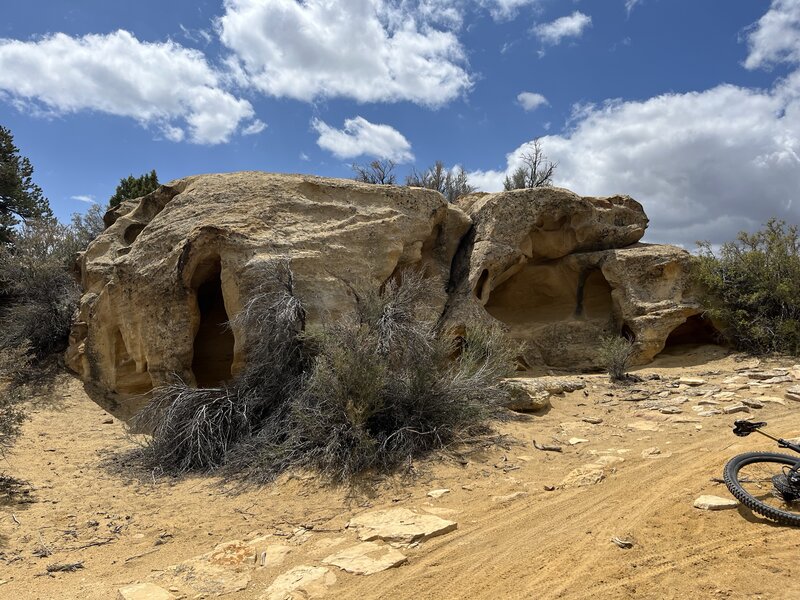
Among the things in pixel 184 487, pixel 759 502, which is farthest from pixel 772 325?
pixel 184 487

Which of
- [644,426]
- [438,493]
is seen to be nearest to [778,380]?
[644,426]

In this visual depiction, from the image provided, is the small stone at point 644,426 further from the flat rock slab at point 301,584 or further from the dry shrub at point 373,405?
the flat rock slab at point 301,584

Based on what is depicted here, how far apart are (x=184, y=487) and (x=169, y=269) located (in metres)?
3.82

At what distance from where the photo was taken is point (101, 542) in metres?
4.25

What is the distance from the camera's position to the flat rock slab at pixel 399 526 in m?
3.75

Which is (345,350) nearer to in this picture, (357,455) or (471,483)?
(357,455)

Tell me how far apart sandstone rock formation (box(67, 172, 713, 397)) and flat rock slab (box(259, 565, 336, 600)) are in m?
4.38

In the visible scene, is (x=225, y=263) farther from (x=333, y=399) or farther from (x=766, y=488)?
(x=766, y=488)

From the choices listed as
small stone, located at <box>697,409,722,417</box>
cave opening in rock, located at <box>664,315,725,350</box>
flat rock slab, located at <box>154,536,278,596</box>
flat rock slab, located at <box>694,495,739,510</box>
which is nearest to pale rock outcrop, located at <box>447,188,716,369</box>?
cave opening in rock, located at <box>664,315,725,350</box>

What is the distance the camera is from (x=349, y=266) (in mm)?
8234

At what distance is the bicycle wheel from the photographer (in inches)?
129

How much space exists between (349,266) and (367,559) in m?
5.28

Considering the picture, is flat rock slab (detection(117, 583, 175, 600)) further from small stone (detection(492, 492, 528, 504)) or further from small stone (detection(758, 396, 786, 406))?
small stone (detection(758, 396, 786, 406))

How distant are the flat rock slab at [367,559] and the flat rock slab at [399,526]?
126 mm
